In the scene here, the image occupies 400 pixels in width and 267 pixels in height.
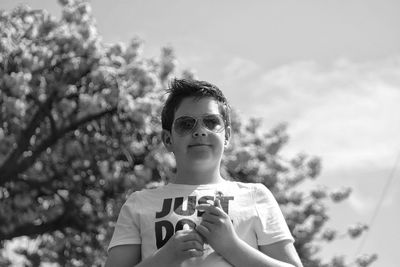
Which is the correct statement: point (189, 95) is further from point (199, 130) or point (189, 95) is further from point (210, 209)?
point (210, 209)

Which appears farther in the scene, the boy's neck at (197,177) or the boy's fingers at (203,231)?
the boy's neck at (197,177)

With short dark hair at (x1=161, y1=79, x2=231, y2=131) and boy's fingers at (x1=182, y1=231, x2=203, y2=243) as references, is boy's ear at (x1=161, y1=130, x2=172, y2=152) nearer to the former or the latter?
short dark hair at (x1=161, y1=79, x2=231, y2=131)

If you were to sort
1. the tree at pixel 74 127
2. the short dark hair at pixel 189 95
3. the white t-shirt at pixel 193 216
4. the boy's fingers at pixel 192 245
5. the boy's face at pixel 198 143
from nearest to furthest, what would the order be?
the boy's fingers at pixel 192 245
the white t-shirt at pixel 193 216
the boy's face at pixel 198 143
the short dark hair at pixel 189 95
the tree at pixel 74 127

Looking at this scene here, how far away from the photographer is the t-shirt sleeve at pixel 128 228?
2.05 metres

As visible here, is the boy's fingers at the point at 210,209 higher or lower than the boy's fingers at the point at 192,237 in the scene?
higher

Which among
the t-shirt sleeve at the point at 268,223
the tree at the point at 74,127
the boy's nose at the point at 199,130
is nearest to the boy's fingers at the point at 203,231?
the t-shirt sleeve at the point at 268,223

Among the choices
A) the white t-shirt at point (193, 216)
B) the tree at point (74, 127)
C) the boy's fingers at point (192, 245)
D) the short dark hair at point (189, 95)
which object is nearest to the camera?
the boy's fingers at point (192, 245)

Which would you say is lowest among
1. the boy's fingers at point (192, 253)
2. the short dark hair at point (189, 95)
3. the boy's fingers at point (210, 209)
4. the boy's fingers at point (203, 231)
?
the boy's fingers at point (192, 253)

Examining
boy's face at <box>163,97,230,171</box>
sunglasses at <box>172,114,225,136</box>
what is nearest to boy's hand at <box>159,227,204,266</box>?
boy's face at <box>163,97,230,171</box>

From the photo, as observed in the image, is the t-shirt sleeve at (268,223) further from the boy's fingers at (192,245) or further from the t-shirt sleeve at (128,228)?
the t-shirt sleeve at (128,228)

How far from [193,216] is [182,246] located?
19cm

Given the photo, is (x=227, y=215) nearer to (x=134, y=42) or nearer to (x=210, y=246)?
(x=210, y=246)

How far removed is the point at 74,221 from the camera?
10977mm

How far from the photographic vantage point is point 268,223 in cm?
202
